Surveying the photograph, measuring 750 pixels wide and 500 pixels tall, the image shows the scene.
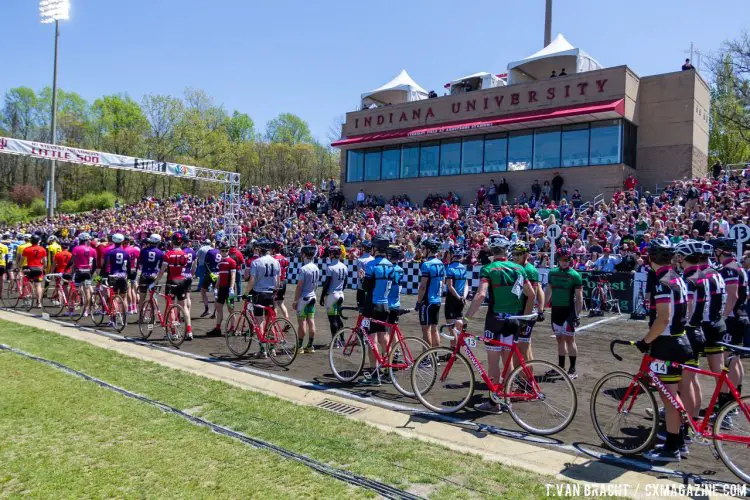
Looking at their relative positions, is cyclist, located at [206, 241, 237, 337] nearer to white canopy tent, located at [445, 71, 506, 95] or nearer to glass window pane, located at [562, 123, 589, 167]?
glass window pane, located at [562, 123, 589, 167]

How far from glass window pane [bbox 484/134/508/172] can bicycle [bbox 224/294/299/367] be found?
21.7 m

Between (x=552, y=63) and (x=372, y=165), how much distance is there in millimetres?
12023

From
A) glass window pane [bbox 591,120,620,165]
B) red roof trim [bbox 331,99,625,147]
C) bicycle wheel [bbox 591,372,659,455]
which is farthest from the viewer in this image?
glass window pane [bbox 591,120,620,165]

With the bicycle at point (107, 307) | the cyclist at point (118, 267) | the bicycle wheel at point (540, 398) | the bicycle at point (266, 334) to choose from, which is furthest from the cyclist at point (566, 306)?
the cyclist at point (118, 267)

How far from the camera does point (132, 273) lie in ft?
42.2

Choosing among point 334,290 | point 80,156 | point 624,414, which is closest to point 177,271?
point 334,290

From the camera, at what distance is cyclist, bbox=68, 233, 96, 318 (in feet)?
43.7

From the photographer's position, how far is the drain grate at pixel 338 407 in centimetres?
653

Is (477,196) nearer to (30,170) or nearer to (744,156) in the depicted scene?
(744,156)

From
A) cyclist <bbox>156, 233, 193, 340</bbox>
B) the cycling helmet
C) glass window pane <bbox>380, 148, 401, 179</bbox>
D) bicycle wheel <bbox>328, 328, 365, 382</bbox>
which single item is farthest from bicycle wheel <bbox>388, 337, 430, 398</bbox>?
glass window pane <bbox>380, 148, 401, 179</bbox>

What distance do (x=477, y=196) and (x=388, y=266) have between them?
829 inches

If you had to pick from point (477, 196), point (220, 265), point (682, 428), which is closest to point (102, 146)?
point (477, 196)

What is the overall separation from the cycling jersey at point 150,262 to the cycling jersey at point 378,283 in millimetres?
5883

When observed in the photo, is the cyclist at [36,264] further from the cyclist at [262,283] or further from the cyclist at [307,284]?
the cyclist at [307,284]
